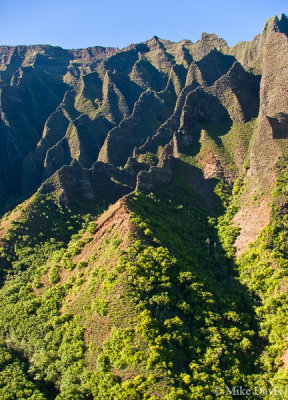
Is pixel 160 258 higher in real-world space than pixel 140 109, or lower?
lower

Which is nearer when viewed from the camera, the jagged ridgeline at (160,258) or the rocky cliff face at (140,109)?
the jagged ridgeline at (160,258)

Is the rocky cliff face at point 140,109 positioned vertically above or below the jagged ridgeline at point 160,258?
above

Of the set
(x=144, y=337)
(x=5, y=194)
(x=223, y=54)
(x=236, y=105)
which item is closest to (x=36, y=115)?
(x=5, y=194)

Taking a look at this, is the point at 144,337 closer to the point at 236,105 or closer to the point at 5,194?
the point at 236,105

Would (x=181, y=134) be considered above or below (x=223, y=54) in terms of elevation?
below

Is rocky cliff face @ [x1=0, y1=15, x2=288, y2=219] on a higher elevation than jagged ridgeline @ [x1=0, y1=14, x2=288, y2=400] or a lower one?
higher
